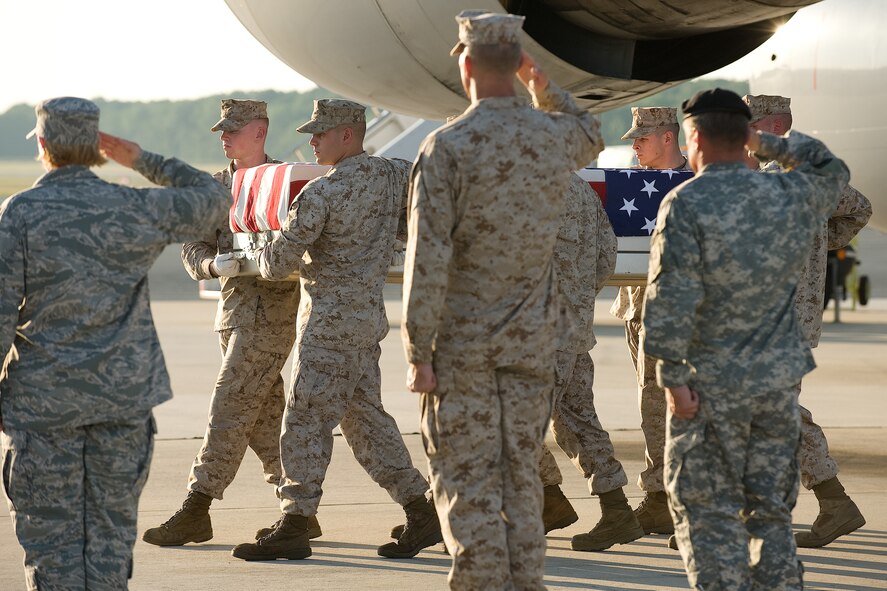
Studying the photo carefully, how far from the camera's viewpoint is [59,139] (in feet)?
12.2

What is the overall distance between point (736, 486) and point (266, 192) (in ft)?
9.18

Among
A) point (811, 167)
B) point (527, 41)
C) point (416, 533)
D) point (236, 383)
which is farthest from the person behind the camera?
point (527, 41)

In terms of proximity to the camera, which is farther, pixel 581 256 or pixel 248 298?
pixel 248 298

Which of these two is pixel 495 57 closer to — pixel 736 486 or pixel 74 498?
pixel 736 486

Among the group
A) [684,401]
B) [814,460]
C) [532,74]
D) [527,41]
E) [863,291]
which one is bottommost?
[814,460]

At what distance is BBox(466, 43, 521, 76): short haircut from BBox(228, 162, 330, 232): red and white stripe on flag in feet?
6.57

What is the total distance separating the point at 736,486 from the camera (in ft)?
12.7

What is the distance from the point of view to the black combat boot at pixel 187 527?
5742 mm

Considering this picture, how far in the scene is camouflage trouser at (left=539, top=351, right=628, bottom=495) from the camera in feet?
18.9

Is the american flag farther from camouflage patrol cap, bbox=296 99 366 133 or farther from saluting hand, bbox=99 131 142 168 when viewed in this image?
saluting hand, bbox=99 131 142 168

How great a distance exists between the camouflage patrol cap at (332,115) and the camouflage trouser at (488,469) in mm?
1781

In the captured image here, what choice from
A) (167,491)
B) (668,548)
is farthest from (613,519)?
(167,491)

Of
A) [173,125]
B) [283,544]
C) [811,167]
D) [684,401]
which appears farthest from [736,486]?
[173,125]

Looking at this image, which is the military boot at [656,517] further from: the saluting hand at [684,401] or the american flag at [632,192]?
the saluting hand at [684,401]
